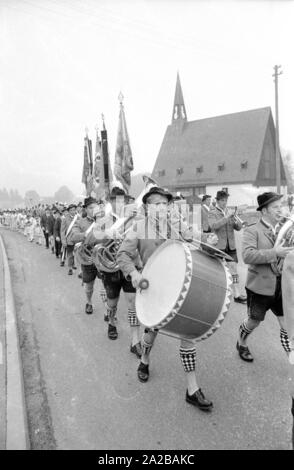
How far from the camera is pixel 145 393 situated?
334 centimetres

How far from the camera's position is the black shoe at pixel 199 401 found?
300 cm

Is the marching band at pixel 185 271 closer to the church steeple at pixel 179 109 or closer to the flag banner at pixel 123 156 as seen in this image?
the flag banner at pixel 123 156

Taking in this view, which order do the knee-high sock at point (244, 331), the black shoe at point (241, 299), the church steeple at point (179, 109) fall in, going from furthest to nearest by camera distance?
1. the church steeple at point (179, 109)
2. the black shoe at point (241, 299)
3. the knee-high sock at point (244, 331)

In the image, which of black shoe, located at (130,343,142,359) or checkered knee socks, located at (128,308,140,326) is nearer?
black shoe, located at (130,343,142,359)

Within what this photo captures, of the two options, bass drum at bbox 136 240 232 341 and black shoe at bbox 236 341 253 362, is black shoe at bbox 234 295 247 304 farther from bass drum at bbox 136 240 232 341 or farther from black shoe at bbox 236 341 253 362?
bass drum at bbox 136 240 232 341

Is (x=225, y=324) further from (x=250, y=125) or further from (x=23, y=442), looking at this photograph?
(x=250, y=125)

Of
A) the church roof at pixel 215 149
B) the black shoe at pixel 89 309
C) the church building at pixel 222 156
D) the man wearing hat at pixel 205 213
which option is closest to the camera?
the black shoe at pixel 89 309

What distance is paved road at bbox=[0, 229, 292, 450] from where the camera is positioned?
106 inches

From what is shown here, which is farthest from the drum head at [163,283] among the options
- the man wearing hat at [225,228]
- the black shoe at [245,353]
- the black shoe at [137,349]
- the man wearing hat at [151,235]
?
the man wearing hat at [225,228]

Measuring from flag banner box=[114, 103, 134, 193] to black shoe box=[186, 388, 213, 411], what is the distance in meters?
7.96

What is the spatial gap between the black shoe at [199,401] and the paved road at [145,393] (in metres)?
0.05

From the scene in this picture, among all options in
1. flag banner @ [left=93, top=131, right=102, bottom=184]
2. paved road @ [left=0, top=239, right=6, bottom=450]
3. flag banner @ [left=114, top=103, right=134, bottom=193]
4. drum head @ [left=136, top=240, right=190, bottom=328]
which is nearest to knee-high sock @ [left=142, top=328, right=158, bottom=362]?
drum head @ [left=136, top=240, right=190, bottom=328]
